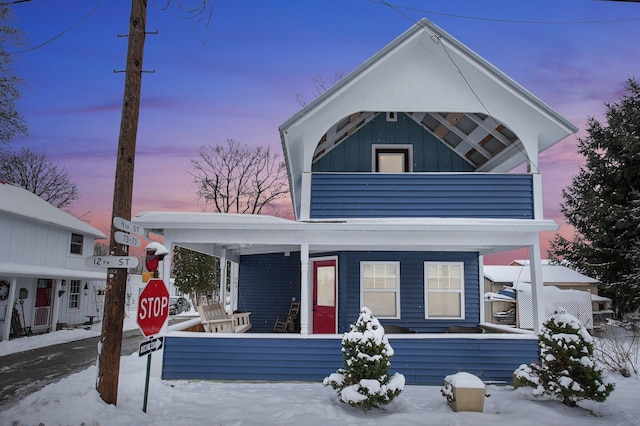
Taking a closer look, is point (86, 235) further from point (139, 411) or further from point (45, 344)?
point (139, 411)

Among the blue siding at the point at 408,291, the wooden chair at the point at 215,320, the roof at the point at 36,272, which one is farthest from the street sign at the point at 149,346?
the roof at the point at 36,272

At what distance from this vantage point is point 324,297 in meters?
11.2

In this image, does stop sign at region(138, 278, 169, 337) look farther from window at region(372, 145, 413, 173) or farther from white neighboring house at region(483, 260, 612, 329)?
white neighboring house at region(483, 260, 612, 329)

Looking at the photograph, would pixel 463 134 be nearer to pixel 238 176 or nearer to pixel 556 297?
pixel 556 297

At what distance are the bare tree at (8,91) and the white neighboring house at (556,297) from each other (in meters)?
20.9

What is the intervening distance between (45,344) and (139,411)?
11.9 metres

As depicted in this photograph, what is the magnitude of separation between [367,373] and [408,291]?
4.40 metres

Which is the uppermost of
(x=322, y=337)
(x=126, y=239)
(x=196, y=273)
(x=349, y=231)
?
(x=349, y=231)

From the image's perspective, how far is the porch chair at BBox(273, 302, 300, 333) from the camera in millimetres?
13867

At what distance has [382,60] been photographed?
898 cm

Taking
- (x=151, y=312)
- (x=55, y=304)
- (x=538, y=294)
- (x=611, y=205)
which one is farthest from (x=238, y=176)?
(x=151, y=312)

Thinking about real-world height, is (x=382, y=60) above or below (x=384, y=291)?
above

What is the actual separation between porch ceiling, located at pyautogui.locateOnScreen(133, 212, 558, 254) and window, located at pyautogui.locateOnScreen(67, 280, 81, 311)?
651 inches

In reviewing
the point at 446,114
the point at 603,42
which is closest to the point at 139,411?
the point at 446,114
